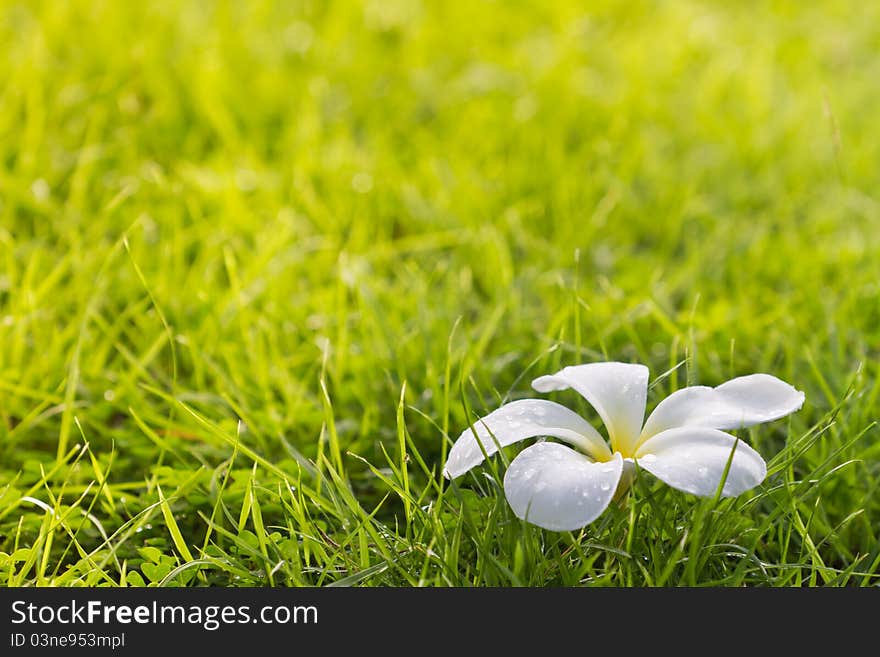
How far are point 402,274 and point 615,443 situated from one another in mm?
1185

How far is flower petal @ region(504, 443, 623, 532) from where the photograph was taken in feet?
3.99

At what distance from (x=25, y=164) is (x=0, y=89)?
44 centimetres

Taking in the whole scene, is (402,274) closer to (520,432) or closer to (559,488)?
(520,432)

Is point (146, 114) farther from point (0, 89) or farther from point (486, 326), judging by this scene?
point (486, 326)

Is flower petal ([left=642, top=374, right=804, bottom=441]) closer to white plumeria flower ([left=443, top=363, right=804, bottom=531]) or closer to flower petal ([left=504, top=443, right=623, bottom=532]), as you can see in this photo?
white plumeria flower ([left=443, top=363, right=804, bottom=531])

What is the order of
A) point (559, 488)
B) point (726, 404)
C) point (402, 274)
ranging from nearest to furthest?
point (559, 488), point (726, 404), point (402, 274)

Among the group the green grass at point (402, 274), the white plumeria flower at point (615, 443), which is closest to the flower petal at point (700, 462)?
the white plumeria flower at point (615, 443)

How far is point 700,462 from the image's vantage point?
1266 millimetres

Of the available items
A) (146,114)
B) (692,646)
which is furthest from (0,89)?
(692,646)

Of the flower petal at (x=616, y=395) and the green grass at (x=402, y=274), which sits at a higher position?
the green grass at (x=402, y=274)

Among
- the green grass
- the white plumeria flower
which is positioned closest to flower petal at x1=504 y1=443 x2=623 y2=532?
the white plumeria flower

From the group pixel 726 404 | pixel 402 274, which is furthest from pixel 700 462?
pixel 402 274

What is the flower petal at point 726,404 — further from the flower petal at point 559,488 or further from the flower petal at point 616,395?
the flower petal at point 559,488

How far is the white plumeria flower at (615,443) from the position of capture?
1.24 m
